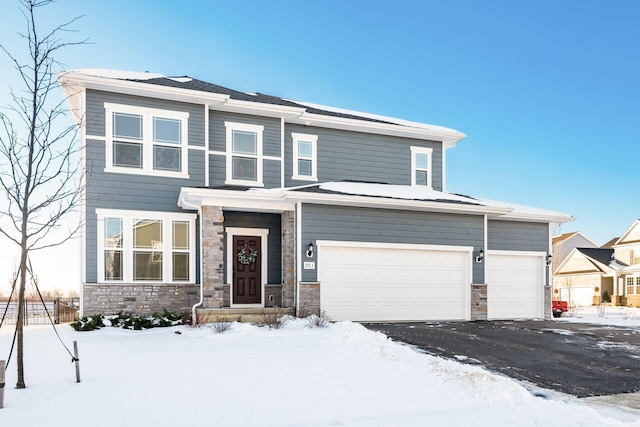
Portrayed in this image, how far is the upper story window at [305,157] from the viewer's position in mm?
15000

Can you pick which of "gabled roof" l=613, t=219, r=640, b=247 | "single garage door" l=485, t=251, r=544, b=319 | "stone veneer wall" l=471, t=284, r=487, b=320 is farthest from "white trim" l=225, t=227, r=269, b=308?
"gabled roof" l=613, t=219, r=640, b=247

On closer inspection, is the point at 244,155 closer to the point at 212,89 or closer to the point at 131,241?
the point at 212,89

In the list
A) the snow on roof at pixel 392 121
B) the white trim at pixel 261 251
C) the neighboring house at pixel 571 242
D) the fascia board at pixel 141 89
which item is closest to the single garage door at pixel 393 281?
the white trim at pixel 261 251

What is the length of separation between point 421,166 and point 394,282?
5.16m

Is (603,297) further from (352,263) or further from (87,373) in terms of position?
(87,373)

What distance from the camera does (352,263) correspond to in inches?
505

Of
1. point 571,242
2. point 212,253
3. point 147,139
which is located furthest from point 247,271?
point 571,242

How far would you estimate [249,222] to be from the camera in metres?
13.8

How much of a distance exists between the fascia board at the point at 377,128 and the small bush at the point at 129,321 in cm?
688

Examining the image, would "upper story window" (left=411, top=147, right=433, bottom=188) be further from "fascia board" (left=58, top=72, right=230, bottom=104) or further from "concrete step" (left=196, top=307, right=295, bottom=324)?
"concrete step" (left=196, top=307, right=295, bottom=324)

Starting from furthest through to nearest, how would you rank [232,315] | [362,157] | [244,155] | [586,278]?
1. [586,278]
2. [362,157]
3. [244,155]
4. [232,315]

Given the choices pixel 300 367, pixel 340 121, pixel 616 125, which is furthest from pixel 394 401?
pixel 616 125

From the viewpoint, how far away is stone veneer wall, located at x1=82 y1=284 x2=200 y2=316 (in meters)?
12.1

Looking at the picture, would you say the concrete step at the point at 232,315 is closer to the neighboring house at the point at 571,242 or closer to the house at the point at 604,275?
the house at the point at 604,275
